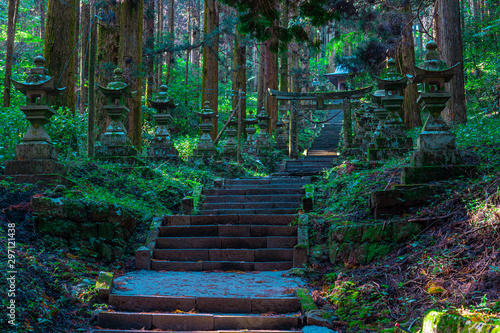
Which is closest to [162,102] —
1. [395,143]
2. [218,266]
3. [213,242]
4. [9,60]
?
[9,60]

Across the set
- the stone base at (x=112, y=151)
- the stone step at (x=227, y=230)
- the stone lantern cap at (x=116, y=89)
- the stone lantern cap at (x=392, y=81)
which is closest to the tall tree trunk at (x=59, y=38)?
the stone lantern cap at (x=116, y=89)

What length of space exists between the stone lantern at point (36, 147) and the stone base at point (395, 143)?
7.63 m

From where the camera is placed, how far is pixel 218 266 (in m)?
7.15

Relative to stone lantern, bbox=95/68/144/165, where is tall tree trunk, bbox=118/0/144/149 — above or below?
above

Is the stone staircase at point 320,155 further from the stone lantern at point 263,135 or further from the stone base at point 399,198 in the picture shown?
the stone base at point 399,198

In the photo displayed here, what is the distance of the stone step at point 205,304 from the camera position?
509 centimetres

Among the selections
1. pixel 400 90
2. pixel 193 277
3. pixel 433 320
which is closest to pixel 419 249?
pixel 433 320

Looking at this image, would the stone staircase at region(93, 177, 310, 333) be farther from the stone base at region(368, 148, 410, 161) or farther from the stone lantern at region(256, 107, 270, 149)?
the stone lantern at region(256, 107, 270, 149)

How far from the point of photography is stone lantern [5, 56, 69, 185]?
24.5 feet

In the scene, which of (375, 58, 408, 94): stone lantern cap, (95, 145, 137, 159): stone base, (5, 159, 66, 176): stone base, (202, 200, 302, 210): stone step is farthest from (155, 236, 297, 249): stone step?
(375, 58, 408, 94): stone lantern cap

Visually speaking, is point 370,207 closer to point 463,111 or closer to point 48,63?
point 463,111

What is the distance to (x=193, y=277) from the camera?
649 centimetres

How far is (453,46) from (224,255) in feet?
29.7

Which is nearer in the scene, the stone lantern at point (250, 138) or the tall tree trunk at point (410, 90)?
the tall tree trunk at point (410, 90)
